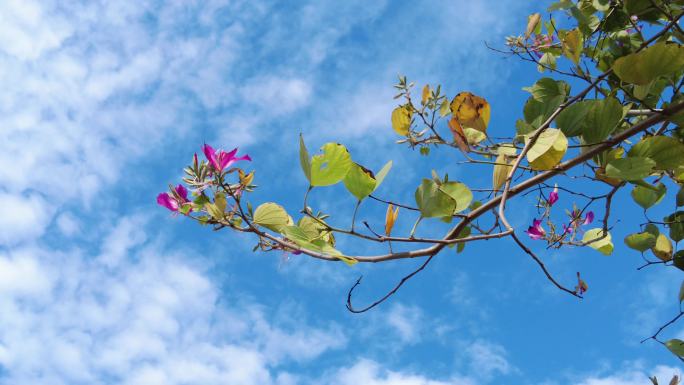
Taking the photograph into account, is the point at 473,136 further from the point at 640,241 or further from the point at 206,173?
the point at 640,241

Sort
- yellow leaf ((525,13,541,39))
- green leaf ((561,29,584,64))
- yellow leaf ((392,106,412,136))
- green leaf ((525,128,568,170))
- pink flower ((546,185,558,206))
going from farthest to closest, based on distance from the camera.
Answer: yellow leaf ((525,13,541,39)) → pink flower ((546,185,558,206)) → yellow leaf ((392,106,412,136)) → green leaf ((561,29,584,64)) → green leaf ((525,128,568,170))

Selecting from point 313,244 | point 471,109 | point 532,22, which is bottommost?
point 313,244

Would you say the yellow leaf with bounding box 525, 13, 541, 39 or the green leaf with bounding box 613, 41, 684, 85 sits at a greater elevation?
the yellow leaf with bounding box 525, 13, 541, 39

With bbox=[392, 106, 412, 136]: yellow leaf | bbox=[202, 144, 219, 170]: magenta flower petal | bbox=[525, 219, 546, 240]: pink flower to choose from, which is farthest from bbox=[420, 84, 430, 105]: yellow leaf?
bbox=[202, 144, 219, 170]: magenta flower petal

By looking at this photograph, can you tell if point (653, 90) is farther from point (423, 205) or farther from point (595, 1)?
point (423, 205)

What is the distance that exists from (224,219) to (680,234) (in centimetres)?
121

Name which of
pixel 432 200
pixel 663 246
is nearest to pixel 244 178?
pixel 432 200

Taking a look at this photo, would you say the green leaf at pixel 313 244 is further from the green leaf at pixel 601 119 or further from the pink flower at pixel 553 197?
the pink flower at pixel 553 197

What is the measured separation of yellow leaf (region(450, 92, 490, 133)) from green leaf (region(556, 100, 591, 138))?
0.13 metres

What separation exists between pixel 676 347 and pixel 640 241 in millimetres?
275

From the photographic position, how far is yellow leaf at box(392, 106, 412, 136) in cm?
138

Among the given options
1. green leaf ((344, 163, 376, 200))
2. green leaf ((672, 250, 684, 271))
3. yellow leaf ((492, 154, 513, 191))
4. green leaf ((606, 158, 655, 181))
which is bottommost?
green leaf ((344, 163, 376, 200))

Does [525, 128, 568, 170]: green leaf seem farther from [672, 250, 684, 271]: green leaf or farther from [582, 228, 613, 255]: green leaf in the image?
[672, 250, 684, 271]: green leaf

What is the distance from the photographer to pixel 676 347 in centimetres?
148
